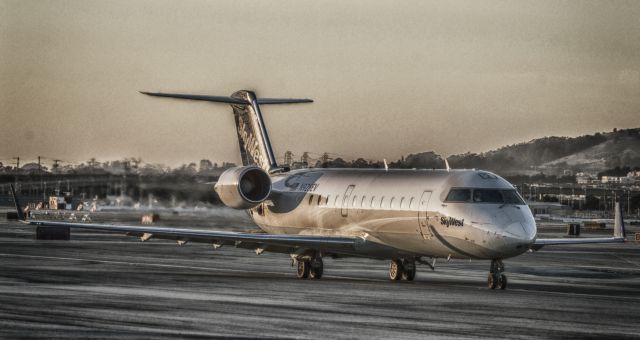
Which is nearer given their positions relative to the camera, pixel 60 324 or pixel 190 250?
pixel 60 324

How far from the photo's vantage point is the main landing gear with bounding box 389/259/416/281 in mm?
29859

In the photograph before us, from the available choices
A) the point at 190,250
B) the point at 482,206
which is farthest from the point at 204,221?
the point at 482,206

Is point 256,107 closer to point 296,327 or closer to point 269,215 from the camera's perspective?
point 269,215

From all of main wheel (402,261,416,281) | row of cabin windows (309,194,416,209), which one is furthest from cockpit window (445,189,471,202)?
main wheel (402,261,416,281)

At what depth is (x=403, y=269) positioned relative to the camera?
29.9m

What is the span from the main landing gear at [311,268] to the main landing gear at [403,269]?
6.42 ft

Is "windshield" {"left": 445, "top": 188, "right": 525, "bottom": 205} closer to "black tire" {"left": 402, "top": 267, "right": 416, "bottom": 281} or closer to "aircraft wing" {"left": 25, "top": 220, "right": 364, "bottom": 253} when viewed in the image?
"black tire" {"left": 402, "top": 267, "right": 416, "bottom": 281}

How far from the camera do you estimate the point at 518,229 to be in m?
25.4

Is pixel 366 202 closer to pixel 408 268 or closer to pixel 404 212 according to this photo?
pixel 404 212

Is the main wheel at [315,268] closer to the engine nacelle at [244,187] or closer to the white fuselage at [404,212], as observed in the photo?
the white fuselage at [404,212]

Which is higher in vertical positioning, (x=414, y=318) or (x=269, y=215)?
(x=269, y=215)

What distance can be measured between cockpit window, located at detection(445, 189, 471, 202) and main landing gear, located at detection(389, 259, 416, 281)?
334cm

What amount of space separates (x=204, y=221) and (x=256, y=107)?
33.3 m

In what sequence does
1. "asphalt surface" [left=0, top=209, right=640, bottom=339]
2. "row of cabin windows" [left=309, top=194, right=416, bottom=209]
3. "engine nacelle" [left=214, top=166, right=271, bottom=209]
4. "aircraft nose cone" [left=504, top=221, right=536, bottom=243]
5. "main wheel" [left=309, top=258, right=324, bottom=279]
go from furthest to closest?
"engine nacelle" [left=214, top=166, right=271, bottom=209] < "main wheel" [left=309, top=258, right=324, bottom=279] < "row of cabin windows" [left=309, top=194, right=416, bottom=209] < "aircraft nose cone" [left=504, top=221, right=536, bottom=243] < "asphalt surface" [left=0, top=209, right=640, bottom=339]
